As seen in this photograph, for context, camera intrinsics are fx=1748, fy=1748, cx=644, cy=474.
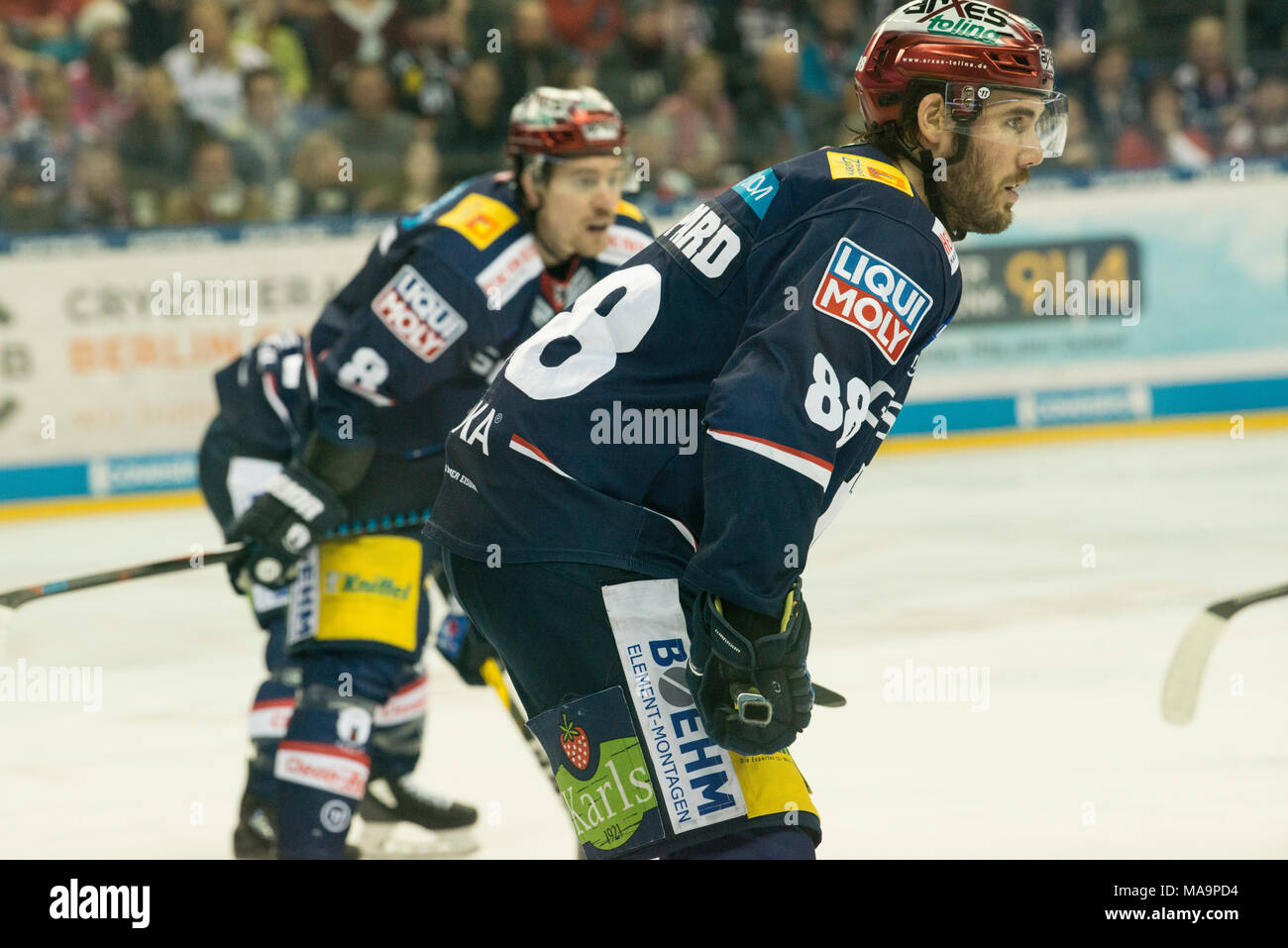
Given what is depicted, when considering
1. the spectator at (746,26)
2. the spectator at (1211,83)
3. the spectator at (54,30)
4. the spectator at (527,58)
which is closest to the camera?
the spectator at (527,58)

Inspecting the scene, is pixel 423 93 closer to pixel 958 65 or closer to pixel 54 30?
pixel 54 30

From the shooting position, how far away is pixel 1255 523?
7.04m

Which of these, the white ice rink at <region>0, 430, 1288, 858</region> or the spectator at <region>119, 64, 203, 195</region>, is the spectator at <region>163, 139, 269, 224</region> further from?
the white ice rink at <region>0, 430, 1288, 858</region>

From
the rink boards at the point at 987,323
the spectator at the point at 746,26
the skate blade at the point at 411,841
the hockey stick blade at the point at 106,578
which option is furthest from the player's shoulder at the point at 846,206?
the spectator at the point at 746,26

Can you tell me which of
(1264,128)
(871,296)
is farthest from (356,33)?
(871,296)

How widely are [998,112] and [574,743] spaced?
Answer: 96 cm

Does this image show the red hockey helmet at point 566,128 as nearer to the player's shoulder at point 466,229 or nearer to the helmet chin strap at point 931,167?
the player's shoulder at point 466,229

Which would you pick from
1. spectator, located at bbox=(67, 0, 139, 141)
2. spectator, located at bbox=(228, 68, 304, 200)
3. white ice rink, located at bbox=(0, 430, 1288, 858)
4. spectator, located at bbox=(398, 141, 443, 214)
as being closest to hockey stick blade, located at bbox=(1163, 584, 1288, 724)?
white ice rink, located at bbox=(0, 430, 1288, 858)

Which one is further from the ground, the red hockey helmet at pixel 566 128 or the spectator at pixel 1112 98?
the red hockey helmet at pixel 566 128

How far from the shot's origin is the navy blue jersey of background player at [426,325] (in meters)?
3.34

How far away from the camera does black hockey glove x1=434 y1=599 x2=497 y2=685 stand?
383cm
